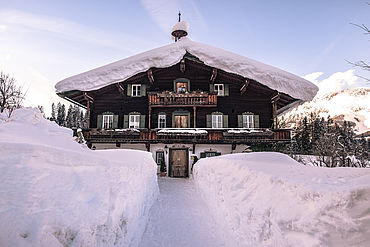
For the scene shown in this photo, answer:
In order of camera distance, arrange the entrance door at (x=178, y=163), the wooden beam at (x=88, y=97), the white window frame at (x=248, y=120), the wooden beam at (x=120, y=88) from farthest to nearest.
A: the white window frame at (x=248, y=120) < the wooden beam at (x=120, y=88) < the entrance door at (x=178, y=163) < the wooden beam at (x=88, y=97)

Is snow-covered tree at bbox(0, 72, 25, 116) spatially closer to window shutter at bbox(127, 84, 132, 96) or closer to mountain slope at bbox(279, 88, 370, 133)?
window shutter at bbox(127, 84, 132, 96)

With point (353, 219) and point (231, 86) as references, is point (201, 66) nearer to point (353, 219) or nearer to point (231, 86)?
point (231, 86)

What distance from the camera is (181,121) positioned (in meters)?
17.3

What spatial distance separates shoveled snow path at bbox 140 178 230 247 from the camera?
432cm

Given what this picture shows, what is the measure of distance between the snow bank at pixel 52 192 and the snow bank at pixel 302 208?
2.09 metres

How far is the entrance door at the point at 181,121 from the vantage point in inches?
679

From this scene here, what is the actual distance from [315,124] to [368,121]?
93891mm

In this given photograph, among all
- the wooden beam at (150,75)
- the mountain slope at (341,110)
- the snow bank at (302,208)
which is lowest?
the snow bank at (302,208)

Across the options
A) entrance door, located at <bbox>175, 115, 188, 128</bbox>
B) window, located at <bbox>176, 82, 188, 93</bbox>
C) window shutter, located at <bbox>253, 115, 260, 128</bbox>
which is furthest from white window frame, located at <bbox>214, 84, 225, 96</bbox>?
entrance door, located at <bbox>175, 115, 188, 128</bbox>

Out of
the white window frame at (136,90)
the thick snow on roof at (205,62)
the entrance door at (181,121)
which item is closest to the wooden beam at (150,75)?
the white window frame at (136,90)

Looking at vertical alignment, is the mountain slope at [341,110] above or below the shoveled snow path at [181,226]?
above

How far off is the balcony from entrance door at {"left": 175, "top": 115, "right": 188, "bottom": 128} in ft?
4.35

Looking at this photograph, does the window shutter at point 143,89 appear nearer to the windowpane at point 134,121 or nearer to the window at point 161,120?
the windowpane at point 134,121

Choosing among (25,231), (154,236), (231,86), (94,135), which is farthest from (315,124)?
(25,231)
